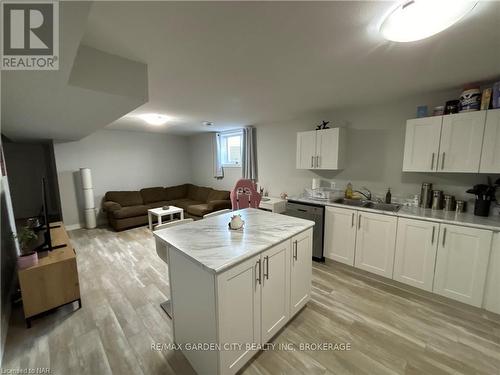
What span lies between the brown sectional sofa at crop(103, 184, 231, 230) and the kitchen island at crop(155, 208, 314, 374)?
316 cm

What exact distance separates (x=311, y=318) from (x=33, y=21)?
9.47 feet

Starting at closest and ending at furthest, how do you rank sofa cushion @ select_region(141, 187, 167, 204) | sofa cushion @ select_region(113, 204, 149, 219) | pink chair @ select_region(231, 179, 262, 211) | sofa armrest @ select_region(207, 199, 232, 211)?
pink chair @ select_region(231, 179, 262, 211)
sofa cushion @ select_region(113, 204, 149, 219)
sofa armrest @ select_region(207, 199, 232, 211)
sofa cushion @ select_region(141, 187, 167, 204)

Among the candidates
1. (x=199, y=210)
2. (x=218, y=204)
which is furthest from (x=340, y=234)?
(x=199, y=210)

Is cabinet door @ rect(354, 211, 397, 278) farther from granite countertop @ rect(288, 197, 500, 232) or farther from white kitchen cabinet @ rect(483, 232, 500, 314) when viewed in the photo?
white kitchen cabinet @ rect(483, 232, 500, 314)

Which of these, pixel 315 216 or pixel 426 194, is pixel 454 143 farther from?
pixel 315 216

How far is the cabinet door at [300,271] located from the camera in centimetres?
188

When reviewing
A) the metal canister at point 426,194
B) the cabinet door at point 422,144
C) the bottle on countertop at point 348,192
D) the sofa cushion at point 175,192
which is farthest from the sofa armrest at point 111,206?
the metal canister at point 426,194

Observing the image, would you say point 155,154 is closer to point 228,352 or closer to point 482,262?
point 228,352

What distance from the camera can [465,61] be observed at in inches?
65.1

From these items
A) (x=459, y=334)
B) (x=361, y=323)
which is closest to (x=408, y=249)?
(x=459, y=334)

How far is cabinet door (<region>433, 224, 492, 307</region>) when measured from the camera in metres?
1.97

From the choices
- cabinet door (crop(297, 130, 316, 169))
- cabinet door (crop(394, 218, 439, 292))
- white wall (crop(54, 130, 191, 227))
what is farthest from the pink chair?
white wall (crop(54, 130, 191, 227))

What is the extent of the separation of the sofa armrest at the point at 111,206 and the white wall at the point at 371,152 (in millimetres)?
3654

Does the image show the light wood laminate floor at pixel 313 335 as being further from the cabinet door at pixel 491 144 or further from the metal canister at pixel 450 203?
the cabinet door at pixel 491 144
